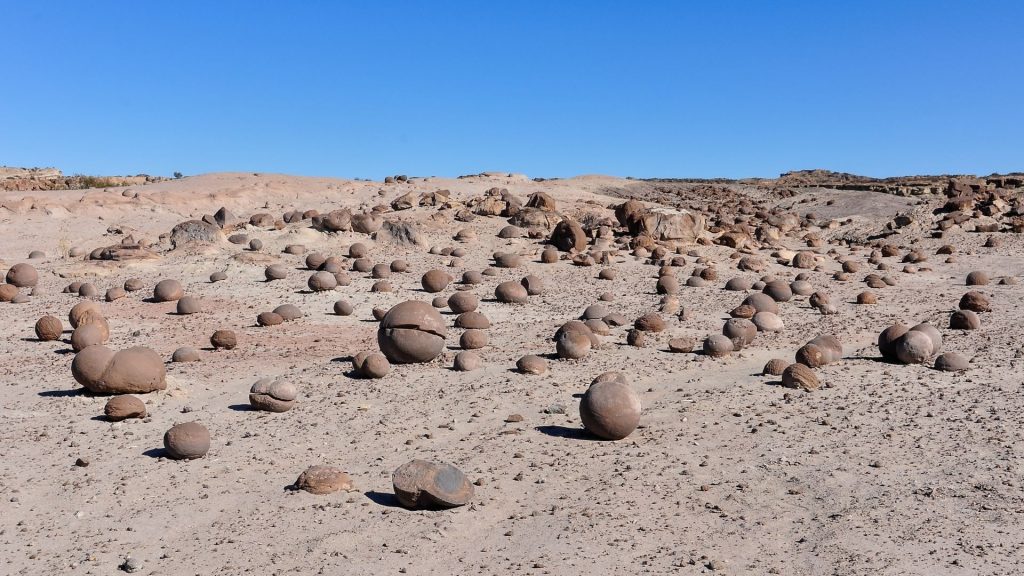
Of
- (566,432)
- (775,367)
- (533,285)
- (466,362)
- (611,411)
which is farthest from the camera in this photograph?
(533,285)

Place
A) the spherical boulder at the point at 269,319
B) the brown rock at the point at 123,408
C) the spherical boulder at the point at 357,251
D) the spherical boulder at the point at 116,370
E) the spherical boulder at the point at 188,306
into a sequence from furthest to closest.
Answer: the spherical boulder at the point at 357,251 → the spherical boulder at the point at 188,306 → the spherical boulder at the point at 269,319 → the spherical boulder at the point at 116,370 → the brown rock at the point at 123,408

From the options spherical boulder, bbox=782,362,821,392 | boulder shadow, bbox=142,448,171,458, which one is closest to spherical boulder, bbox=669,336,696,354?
spherical boulder, bbox=782,362,821,392

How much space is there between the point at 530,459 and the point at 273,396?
2.70 meters

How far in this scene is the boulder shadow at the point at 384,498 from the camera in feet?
19.6

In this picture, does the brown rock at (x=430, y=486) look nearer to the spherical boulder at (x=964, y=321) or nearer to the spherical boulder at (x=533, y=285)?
the spherical boulder at (x=964, y=321)

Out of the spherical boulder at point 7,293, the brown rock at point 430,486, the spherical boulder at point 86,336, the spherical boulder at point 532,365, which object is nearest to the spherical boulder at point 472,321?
the spherical boulder at point 532,365

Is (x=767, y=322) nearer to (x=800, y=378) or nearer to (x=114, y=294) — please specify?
(x=800, y=378)

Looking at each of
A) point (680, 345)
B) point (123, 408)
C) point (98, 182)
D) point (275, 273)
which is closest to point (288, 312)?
point (275, 273)

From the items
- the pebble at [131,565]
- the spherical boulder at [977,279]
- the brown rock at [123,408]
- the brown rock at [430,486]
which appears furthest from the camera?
the spherical boulder at [977,279]

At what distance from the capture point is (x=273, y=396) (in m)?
8.09

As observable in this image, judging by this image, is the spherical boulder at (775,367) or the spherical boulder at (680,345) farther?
the spherical boulder at (680,345)

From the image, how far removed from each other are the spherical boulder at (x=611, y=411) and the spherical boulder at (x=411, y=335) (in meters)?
2.78

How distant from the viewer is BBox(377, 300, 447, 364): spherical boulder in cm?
944

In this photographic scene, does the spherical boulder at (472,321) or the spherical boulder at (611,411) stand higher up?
the spherical boulder at (472,321)
